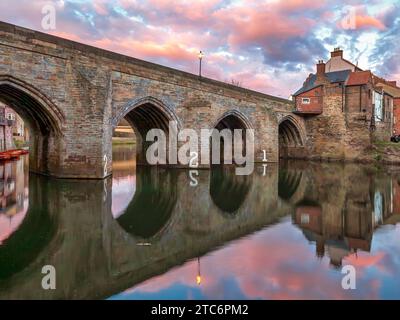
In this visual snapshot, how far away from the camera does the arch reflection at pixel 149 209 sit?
28.9ft

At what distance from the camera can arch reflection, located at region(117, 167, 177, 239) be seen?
8805 millimetres

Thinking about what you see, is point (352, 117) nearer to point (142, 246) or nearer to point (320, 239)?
point (320, 239)

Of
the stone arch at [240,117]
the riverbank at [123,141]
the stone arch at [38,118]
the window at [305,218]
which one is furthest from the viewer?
the riverbank at [123,141]

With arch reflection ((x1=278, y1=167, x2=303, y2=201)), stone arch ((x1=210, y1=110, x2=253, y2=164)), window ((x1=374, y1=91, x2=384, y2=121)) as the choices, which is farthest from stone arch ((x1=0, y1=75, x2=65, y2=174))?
window ((x1=374, y1=91, x2=384, y2=121))

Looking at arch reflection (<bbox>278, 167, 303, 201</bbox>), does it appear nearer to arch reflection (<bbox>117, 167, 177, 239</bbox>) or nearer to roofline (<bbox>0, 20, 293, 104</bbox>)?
arch reflection (<bbox>117, 167, 177, 239</bbox>)

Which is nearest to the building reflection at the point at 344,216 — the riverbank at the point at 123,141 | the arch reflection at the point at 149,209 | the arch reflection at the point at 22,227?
the arch reflection at the point at 149,209

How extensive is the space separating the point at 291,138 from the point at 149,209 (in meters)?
29.9

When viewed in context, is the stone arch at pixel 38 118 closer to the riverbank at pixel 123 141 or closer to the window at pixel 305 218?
the window at pixel 305 218

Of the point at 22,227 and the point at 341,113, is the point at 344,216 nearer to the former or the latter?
the point at 22,227

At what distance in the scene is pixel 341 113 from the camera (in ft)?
116

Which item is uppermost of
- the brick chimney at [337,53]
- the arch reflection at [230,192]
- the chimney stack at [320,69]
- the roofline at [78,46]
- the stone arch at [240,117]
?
the brick chimney at [337,53]

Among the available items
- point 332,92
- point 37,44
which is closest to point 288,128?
point 332,92

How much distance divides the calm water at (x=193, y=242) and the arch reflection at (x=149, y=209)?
3cm

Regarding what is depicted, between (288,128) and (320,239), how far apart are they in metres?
30.9
